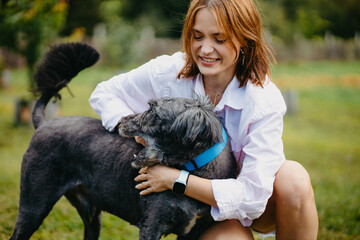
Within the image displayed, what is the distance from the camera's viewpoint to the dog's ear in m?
2.49

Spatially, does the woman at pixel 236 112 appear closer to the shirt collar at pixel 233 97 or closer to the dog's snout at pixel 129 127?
the shirt collar at pixel 233 97

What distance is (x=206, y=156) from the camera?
2.64 meters

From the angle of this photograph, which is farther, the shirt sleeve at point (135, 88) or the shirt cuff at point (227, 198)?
the shirt sleeve at point (135, 88)

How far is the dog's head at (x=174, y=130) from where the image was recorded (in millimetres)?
2512

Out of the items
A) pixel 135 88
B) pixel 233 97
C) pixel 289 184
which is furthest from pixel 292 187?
pixel 135 88

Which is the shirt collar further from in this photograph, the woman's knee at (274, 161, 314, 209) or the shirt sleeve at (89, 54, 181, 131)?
the woman's knee at (274, 161, 314, 209)

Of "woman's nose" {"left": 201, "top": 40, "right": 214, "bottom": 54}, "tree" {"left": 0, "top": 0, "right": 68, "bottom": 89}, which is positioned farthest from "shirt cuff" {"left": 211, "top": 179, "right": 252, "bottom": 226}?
"tree" {"left": 0, "top": 0, "right": 68, "bottom": 89}

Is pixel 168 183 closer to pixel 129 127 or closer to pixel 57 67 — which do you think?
pixel 129 127

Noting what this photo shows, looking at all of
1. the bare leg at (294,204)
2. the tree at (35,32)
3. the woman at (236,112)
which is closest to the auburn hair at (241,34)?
the woman at (236,112)

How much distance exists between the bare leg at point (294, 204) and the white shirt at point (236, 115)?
0.16 metres

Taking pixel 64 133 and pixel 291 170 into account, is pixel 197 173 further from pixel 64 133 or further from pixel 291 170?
pixel 64 133

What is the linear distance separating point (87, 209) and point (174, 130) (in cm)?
139

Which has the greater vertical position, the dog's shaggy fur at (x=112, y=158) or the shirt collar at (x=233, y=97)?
the shirt collar at (x=233, y=97)

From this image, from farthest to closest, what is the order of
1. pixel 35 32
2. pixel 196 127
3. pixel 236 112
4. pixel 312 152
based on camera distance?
pixel 35 32 → pixel 312 152 → pixel 236 112 → pixel 196 127
